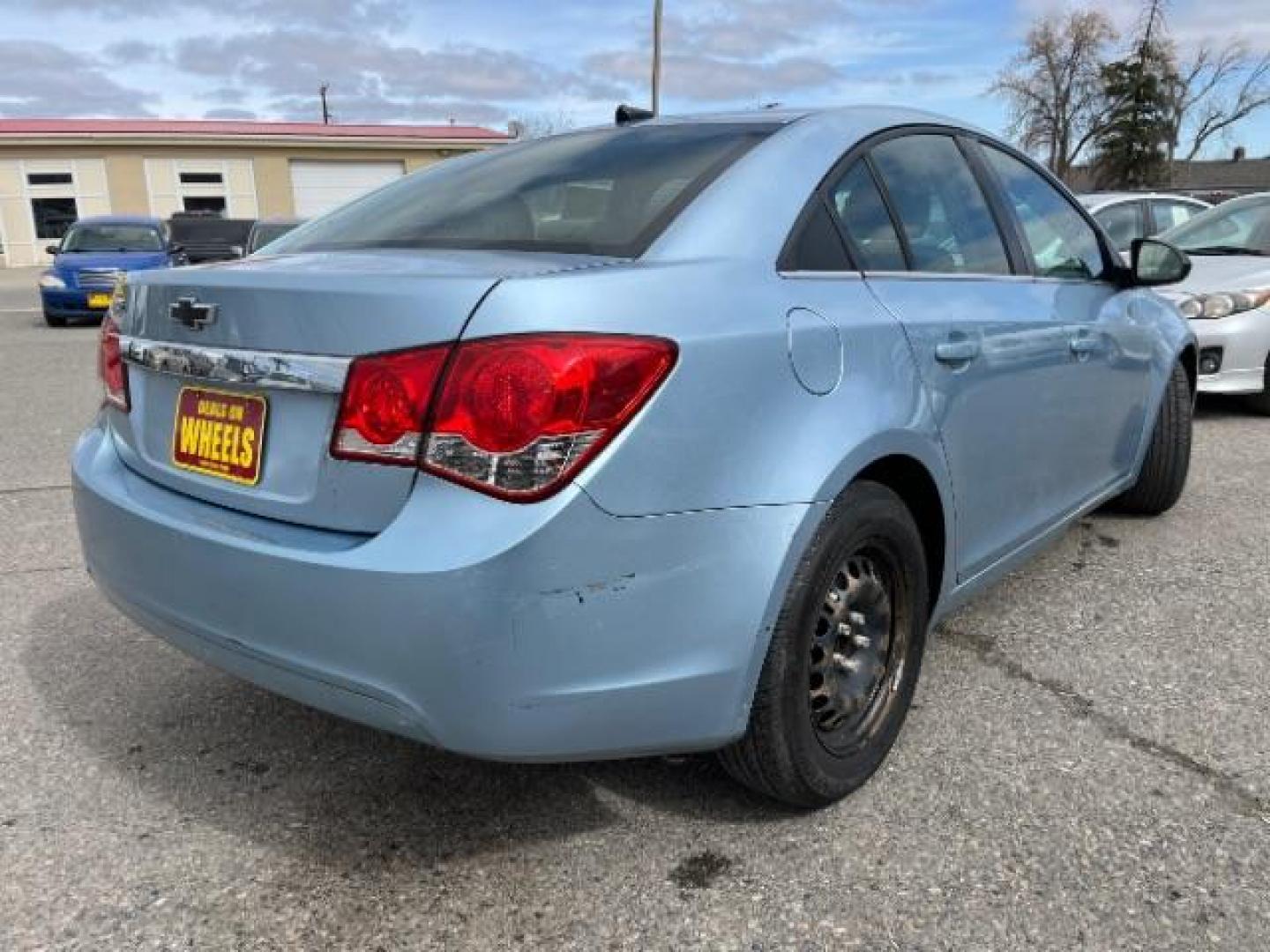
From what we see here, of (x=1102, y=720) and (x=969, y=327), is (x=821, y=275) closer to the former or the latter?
(x=969, y=327)

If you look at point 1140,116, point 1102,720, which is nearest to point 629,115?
point 1102,720

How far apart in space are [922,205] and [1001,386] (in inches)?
20.5

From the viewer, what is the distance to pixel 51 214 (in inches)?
1447

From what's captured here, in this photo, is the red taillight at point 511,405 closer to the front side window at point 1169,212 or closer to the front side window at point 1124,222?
the front side window at point 1124,222

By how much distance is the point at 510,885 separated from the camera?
2.18 m

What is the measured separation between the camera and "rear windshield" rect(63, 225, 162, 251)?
1532 cm

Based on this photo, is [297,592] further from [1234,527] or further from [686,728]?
[1234,527]

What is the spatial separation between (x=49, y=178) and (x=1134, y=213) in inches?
1436

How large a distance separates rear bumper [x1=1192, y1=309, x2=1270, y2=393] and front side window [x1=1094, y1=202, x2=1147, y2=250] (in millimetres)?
3793

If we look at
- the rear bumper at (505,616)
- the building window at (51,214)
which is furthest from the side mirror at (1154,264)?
the building window at (51,214)

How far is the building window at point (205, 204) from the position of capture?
37.4 m

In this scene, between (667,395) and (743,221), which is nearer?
(667,395)

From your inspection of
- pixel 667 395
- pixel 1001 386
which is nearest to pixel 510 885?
pixel 667 395

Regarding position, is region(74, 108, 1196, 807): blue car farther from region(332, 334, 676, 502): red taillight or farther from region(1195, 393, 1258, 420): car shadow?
region(1195, 393, 1258, 420): car shadow
